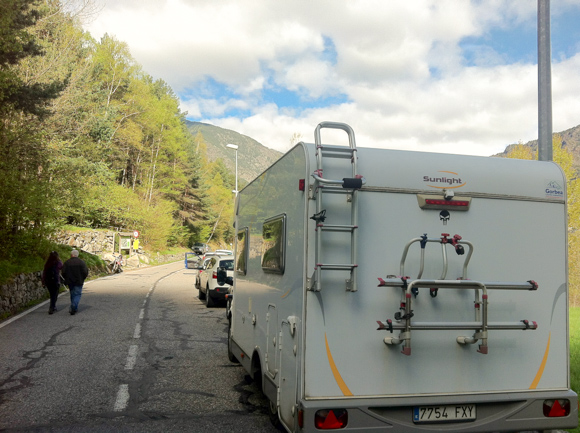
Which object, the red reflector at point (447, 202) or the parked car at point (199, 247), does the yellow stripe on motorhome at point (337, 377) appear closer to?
the red reflector at point (447, 202)

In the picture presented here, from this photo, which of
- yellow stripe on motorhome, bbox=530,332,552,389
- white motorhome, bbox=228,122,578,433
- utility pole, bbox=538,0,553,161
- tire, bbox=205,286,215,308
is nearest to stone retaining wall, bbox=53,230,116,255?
tire, bbox=205,286,215,308

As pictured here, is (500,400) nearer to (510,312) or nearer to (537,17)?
(510,312)

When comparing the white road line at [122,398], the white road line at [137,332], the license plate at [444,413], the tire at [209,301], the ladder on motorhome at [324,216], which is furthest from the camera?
the tire at [209,301]

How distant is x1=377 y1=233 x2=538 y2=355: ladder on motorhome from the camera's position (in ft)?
13.3

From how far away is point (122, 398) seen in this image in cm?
648

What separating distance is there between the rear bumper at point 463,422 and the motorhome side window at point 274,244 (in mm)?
1362

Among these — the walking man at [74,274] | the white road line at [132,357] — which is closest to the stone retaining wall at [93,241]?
the walking man at [74,274]

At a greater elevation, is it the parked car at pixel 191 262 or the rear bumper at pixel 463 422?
the parked car at pixel 191 262

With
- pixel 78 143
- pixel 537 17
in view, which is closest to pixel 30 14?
pixel 78 143

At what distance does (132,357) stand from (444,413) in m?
6.12

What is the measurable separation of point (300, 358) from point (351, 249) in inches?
36.0

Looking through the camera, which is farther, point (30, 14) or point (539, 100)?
point (30, 14)

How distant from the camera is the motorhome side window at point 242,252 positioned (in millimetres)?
7113

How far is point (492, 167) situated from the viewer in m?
4.57
